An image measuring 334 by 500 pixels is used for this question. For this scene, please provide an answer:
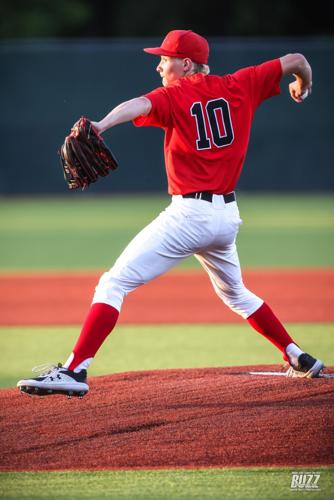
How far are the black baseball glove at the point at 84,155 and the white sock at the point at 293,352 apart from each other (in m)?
1.49

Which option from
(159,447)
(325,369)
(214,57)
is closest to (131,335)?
(325,369)

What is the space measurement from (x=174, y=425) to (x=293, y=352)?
1.12 m

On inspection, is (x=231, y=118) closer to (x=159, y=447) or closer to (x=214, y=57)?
(x=159, y=447)

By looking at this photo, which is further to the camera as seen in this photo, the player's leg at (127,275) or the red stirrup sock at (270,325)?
the red stirrup sock at (270,325)

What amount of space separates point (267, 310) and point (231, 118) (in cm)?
116

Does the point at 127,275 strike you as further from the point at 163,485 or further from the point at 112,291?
the point at 163,485

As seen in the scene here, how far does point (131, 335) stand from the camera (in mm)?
7730

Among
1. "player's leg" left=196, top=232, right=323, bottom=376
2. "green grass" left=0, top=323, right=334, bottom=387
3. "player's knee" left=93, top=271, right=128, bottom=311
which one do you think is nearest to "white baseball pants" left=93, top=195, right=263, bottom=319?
"player's knee" left=93, top=271, right=128, bottom=311

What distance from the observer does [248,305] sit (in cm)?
528

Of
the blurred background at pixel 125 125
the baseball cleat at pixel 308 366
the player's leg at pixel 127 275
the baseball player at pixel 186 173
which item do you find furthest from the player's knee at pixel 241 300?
the blurred background at pixel 125 125

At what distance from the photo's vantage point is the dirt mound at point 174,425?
4070 millimetres

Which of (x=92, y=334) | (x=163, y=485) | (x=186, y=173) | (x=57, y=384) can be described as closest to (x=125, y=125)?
(x=186, y=173)

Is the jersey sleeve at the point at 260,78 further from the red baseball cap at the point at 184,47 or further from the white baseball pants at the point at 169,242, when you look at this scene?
the white baseball pants at the point at 169,242

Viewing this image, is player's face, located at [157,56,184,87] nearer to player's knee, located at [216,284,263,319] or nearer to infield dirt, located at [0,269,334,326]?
player's knee, located at [216,284,263,319]
